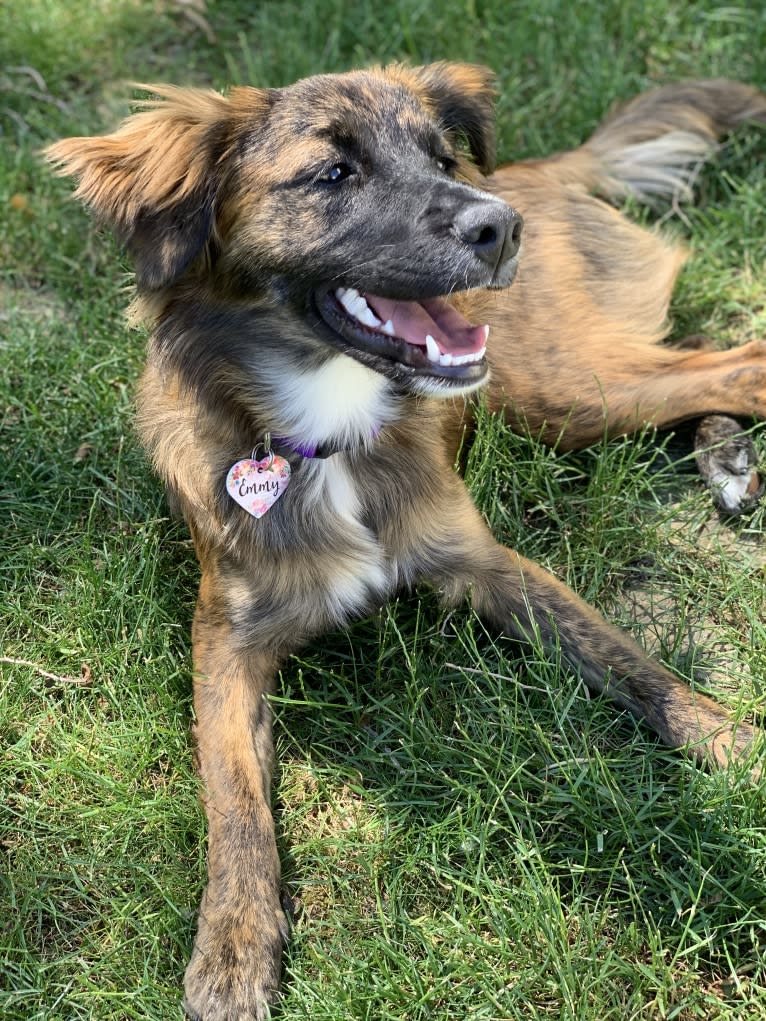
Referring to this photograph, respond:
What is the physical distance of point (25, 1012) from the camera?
101 inches

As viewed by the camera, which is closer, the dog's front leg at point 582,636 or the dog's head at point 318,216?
the dog's head at point 318,216

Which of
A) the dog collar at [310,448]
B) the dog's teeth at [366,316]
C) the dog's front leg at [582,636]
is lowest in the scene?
the dog's front leg at [582,636]

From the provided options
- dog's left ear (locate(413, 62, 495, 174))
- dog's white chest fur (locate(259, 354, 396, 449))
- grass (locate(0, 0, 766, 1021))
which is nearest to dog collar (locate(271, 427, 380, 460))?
dog's white chest fur (locate(259, 354, 396, 449))

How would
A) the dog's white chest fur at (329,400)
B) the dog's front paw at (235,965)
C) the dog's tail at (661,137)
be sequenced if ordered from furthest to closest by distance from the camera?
the dog's tail at (661,137) → the dog's white chest fur at (329,400) → the dog's front paw at (235,965)

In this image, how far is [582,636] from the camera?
9.84 ft

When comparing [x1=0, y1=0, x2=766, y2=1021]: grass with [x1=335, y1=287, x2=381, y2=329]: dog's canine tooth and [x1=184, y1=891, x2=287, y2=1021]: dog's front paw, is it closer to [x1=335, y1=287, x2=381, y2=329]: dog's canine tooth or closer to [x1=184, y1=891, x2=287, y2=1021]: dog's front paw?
[x1=184, y1=891, x2=287, y2=1021]: dog's front paw

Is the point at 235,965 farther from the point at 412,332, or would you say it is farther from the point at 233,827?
the point at 412,332

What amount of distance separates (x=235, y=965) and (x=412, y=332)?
159 cm

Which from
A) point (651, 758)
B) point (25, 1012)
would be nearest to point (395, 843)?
point (651, 758)

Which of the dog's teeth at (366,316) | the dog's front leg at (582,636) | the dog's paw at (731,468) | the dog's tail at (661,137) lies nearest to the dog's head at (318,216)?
the dog's teeth at (366,316)

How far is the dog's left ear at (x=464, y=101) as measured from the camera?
3.18 meters

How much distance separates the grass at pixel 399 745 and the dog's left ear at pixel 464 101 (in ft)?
3.03

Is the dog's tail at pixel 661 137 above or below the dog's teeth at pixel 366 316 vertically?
below

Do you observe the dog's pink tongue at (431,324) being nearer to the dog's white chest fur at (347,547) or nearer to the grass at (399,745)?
the dog's white chest fur at (347,547)
